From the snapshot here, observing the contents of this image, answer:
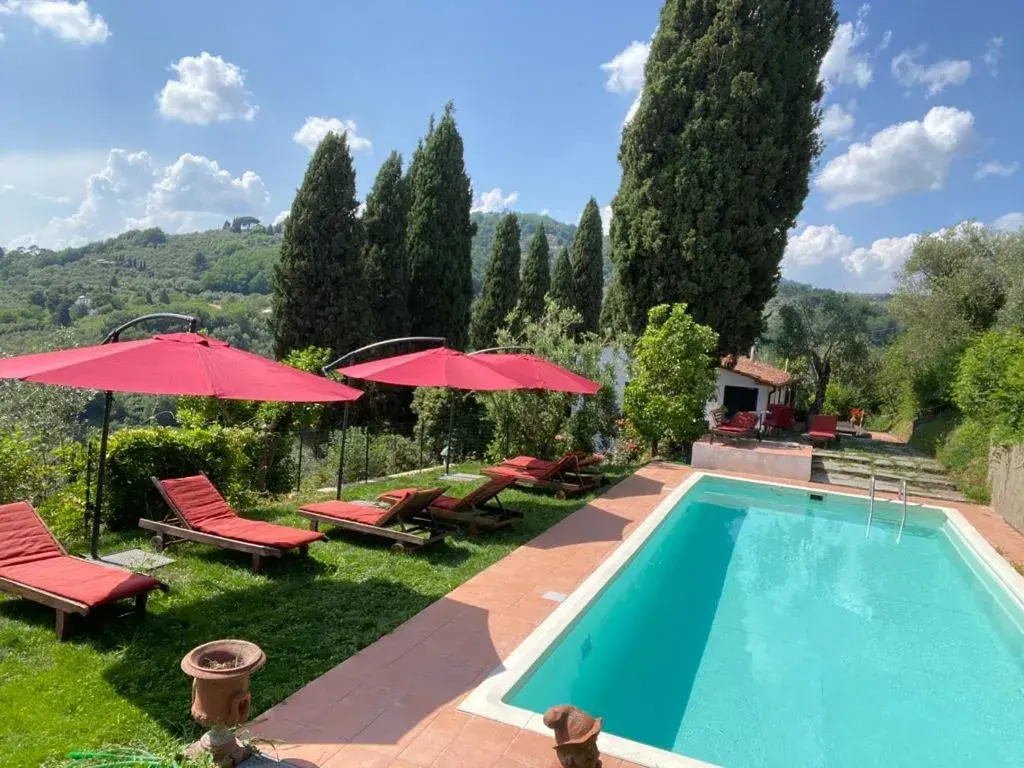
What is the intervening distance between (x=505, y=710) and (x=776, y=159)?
18.2 metres

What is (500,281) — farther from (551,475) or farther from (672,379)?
(551,475)

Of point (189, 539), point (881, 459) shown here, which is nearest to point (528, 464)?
point (189, 539)

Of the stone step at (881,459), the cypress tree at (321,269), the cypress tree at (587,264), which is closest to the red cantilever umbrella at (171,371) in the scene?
the stone step at (881,459)

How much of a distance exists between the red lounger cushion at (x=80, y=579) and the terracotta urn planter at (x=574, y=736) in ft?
11.5

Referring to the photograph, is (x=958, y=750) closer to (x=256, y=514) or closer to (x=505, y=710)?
(x=505, y=710)

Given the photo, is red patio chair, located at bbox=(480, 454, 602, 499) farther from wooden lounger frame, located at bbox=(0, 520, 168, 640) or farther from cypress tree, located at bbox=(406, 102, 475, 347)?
cypress tree, located at bbox=(406, 102, 475, 347)

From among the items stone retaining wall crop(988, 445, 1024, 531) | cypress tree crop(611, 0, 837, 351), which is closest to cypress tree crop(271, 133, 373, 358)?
cypress tree crop(611, 0, 837, 351)

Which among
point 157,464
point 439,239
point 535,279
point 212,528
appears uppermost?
point 439,239

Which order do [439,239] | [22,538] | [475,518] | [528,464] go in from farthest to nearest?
[439,239] < [528,464] < [475,518] < [22,538]

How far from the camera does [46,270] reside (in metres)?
59.9

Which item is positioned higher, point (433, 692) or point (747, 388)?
point (747, 388)

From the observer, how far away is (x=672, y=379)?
15.6 metres

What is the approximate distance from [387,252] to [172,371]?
23774 millimetres

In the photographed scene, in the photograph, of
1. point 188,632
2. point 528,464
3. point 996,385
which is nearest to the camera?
point 188,632
